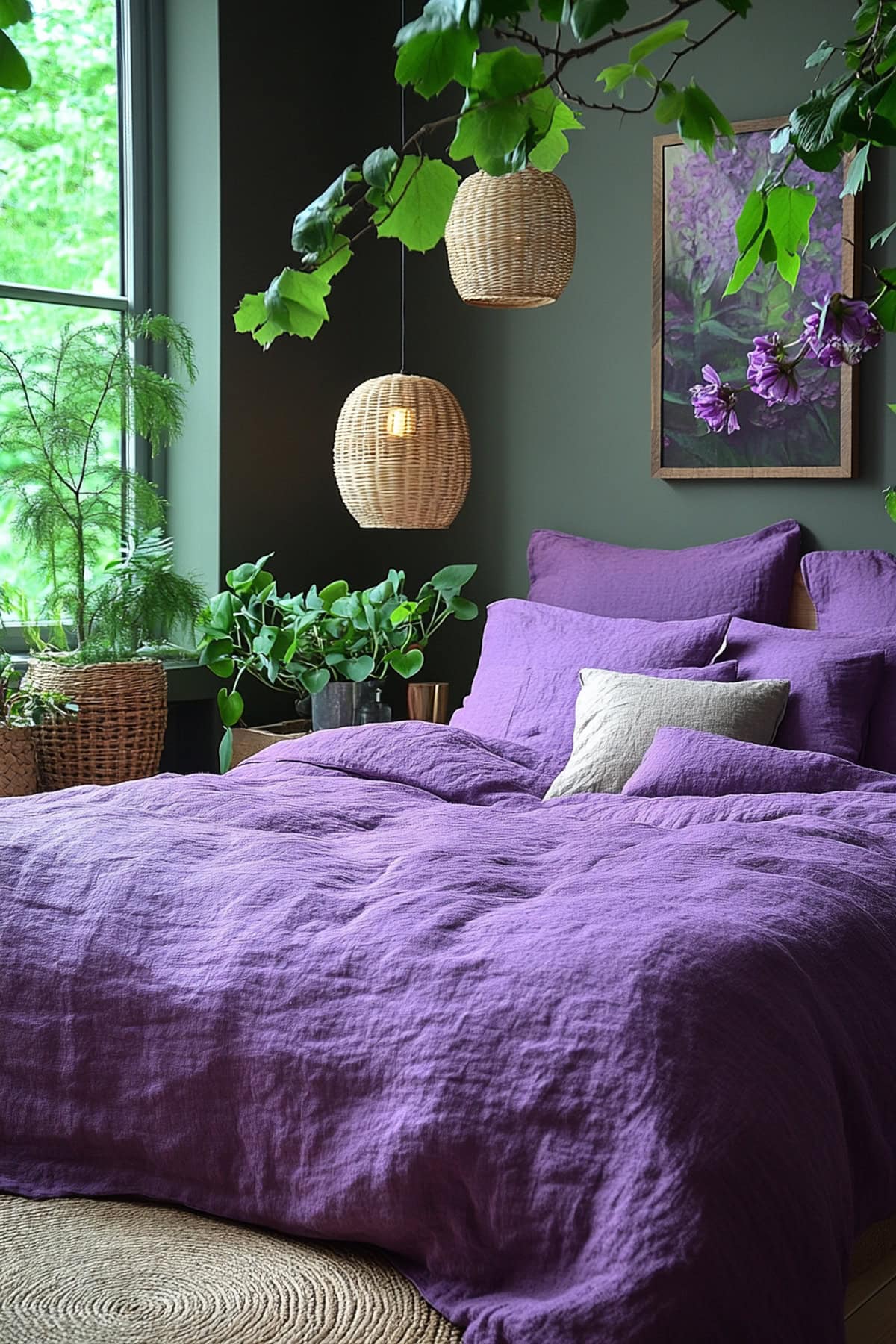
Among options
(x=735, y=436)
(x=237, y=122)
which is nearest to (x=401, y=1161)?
(x=735, y=436)

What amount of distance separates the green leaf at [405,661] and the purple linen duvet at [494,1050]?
1.62 metres

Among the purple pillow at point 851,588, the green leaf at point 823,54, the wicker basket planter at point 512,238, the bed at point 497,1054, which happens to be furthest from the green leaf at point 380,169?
the purple pillow at point 851,588

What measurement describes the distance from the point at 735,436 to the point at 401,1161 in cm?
285

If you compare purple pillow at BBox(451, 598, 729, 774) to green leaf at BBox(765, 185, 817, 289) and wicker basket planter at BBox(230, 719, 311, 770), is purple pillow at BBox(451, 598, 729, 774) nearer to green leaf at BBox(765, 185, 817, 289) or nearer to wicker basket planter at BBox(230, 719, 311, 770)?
wicker basket planter at BBox(230, 719, 311, 770)

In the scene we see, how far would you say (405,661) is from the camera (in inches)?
167

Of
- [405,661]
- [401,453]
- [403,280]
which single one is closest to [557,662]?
[405,661]

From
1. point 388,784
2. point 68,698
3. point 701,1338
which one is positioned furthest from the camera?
point 68,698

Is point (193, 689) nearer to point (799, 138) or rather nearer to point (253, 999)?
point (253, 999)

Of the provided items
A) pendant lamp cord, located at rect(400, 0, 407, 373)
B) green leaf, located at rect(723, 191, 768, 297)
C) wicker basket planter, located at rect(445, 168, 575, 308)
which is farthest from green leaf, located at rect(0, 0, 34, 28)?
pendant lamp cord, located at rect(400, 0, 407, 373)

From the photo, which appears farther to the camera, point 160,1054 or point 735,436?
point 735,436

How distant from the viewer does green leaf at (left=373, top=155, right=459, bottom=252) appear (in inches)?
33.2

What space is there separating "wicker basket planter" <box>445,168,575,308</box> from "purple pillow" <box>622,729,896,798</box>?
4.09 ft

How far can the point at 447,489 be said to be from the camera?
4.08 m

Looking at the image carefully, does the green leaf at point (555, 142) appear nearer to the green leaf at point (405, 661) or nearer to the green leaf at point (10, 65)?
the green leaf at point (10, 65)
